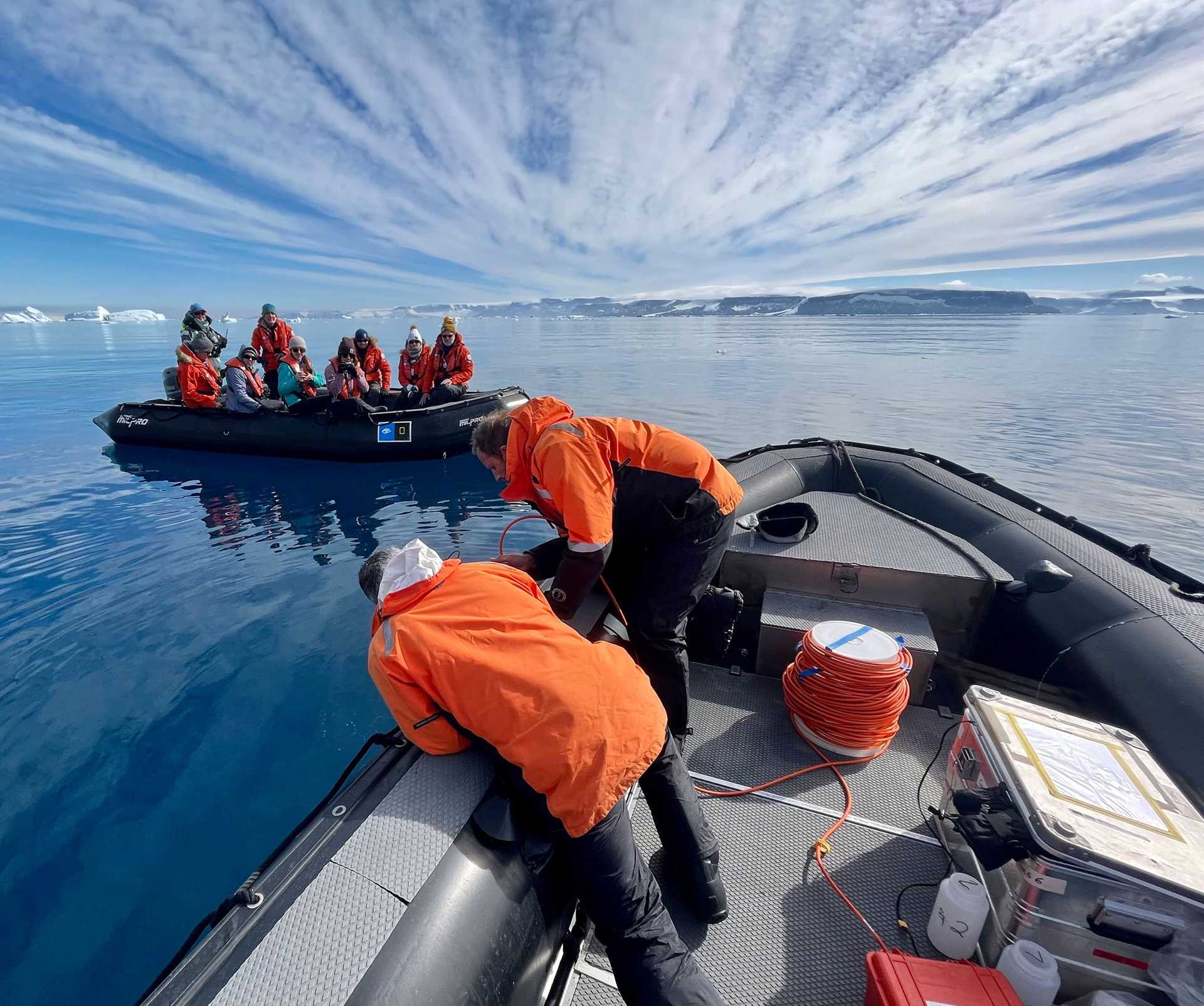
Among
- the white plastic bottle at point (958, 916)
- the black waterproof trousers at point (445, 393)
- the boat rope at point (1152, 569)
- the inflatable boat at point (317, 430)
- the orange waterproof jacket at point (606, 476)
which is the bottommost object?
the inflatable boat at point (317, 430)

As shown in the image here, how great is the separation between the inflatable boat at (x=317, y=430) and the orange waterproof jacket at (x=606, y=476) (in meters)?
7.96

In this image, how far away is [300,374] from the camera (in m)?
11.1

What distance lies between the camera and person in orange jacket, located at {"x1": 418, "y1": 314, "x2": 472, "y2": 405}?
34.6 ft

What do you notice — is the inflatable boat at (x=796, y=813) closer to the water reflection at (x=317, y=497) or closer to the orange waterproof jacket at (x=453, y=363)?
the water reflection at (x=317, y=497)

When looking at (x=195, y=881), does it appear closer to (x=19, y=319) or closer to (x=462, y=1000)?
(x=462, y=1000)

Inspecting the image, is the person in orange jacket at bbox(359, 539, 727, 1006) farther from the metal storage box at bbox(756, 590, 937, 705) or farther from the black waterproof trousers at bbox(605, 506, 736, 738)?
the metal storage box at bbox(756, 590, 937, 705)

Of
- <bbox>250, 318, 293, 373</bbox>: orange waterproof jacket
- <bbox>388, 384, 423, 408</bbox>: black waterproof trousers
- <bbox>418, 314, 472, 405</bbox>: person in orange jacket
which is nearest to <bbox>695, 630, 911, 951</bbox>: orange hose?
<bbox>418, 314, 472, 405</bbox>: person in orange jacket

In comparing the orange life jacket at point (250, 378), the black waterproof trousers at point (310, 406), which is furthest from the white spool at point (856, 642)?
the orange life jacket at point (250, 378)

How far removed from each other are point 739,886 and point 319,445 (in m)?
10.1

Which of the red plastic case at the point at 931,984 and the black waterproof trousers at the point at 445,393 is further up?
the black waterproof trousers at the point at 445,393

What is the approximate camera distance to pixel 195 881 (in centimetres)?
283

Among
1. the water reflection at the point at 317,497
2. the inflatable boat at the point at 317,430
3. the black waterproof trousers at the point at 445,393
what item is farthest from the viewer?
the black waterproof trousers at the point at 445,393

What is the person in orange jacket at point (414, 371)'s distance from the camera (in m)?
11.0

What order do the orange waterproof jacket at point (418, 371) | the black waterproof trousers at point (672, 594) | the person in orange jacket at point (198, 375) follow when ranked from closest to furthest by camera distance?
the black waterproof trousers at point (672, 594), the person in orange jacket at point (198, 375), the orange waterproof jacket at point (418, 371)
